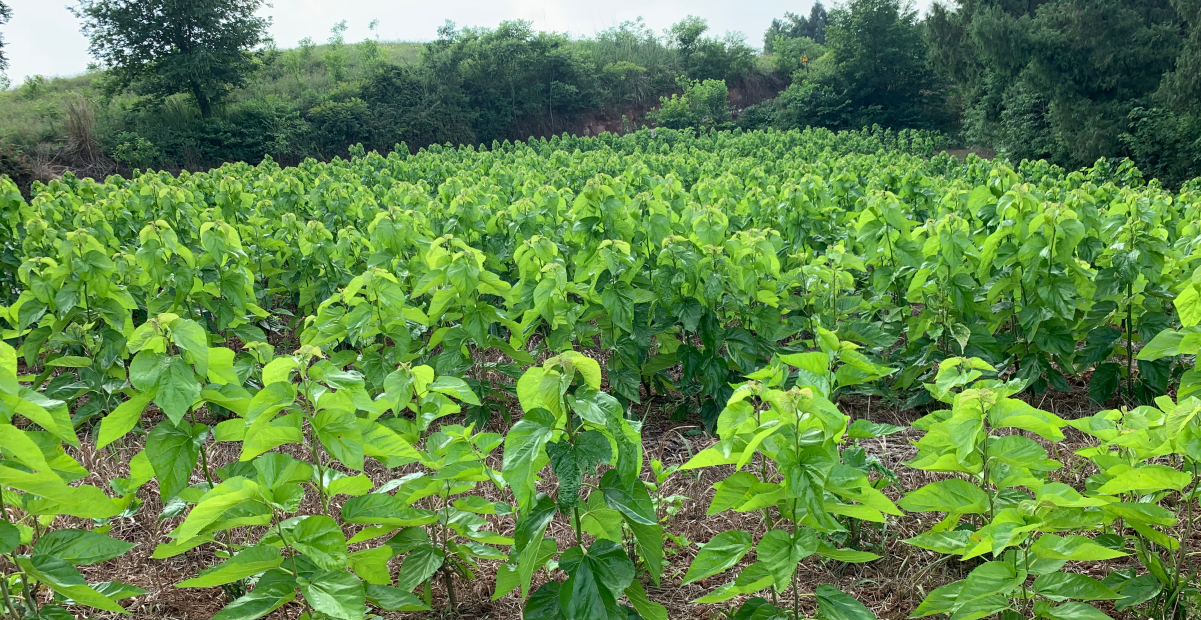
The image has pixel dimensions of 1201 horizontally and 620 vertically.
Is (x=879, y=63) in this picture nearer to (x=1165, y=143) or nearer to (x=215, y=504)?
(x=1165, y=143)

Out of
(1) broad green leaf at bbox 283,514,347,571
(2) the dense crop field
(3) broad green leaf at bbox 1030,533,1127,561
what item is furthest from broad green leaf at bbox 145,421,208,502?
(3) broad green leaf at bbox 1030,533,1127,561

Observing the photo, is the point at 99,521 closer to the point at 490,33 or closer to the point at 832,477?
the point at 832,477

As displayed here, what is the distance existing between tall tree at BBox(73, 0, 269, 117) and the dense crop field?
19.4 m

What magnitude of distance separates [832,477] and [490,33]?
30.1 m

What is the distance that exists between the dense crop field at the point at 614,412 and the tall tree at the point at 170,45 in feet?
63.8

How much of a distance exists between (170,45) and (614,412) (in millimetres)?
27180

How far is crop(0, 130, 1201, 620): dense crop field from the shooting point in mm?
1660

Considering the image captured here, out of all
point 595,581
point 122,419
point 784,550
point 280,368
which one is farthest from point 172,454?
point 784,550

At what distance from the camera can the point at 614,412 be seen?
163 centimetres

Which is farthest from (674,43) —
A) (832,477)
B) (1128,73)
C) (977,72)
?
(832,477)

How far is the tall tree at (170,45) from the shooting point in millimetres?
22656

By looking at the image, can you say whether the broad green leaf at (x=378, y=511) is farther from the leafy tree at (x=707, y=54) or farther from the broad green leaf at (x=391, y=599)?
the leafy tree at (x=707, y=54)

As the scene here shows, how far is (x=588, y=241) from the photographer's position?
3986mm

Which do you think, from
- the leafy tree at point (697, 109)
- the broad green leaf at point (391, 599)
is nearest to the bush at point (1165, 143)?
the leafy tree at point (697, 109)
